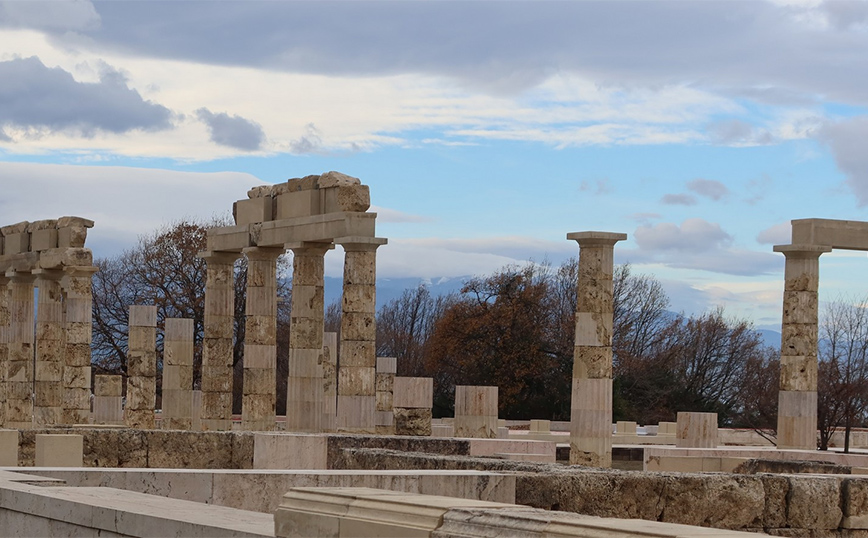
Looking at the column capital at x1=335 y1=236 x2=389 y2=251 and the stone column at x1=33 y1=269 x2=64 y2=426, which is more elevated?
the column capital at x1=335 y1=236 x2=389 y2=251

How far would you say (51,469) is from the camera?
1105cm

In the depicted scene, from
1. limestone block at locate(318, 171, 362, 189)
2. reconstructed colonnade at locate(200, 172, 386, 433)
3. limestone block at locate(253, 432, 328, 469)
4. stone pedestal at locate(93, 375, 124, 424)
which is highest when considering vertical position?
limestone block at locate(318, 171, 362, 189)

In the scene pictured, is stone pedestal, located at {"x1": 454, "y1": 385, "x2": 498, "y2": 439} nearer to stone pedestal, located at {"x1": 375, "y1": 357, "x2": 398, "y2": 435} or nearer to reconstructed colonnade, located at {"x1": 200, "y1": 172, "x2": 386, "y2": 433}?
reconstructed colonnade, located at {"x1": 200, "y1": 172, "x2": 386, "y2": 433}

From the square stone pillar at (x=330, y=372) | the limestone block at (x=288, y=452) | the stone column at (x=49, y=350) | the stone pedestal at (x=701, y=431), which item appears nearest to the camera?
the limestone block at (x=288, y=452)

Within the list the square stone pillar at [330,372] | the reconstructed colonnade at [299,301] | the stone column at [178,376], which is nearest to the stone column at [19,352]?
the stone column at [178,376]

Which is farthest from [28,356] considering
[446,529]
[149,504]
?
[446,529]

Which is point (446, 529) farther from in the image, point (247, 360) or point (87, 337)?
point (87, 337)

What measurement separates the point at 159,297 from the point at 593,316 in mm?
33113

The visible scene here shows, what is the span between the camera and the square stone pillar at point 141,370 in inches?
1304

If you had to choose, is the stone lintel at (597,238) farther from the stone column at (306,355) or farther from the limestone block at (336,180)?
the stone column at (306,355)

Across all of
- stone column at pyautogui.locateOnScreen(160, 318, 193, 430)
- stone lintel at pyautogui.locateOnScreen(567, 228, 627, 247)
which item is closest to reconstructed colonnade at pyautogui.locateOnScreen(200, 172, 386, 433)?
stone column at pyautogui.locateOnScreen(160, 318, 193, 430)

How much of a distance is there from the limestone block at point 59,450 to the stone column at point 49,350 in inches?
780

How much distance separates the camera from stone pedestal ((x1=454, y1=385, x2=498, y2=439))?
93.8ft

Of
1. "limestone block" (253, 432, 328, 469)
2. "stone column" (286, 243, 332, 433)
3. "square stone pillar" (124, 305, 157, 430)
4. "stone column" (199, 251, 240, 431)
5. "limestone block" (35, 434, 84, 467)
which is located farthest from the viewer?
"square stone pillar" (124, 305, 157, 430)
